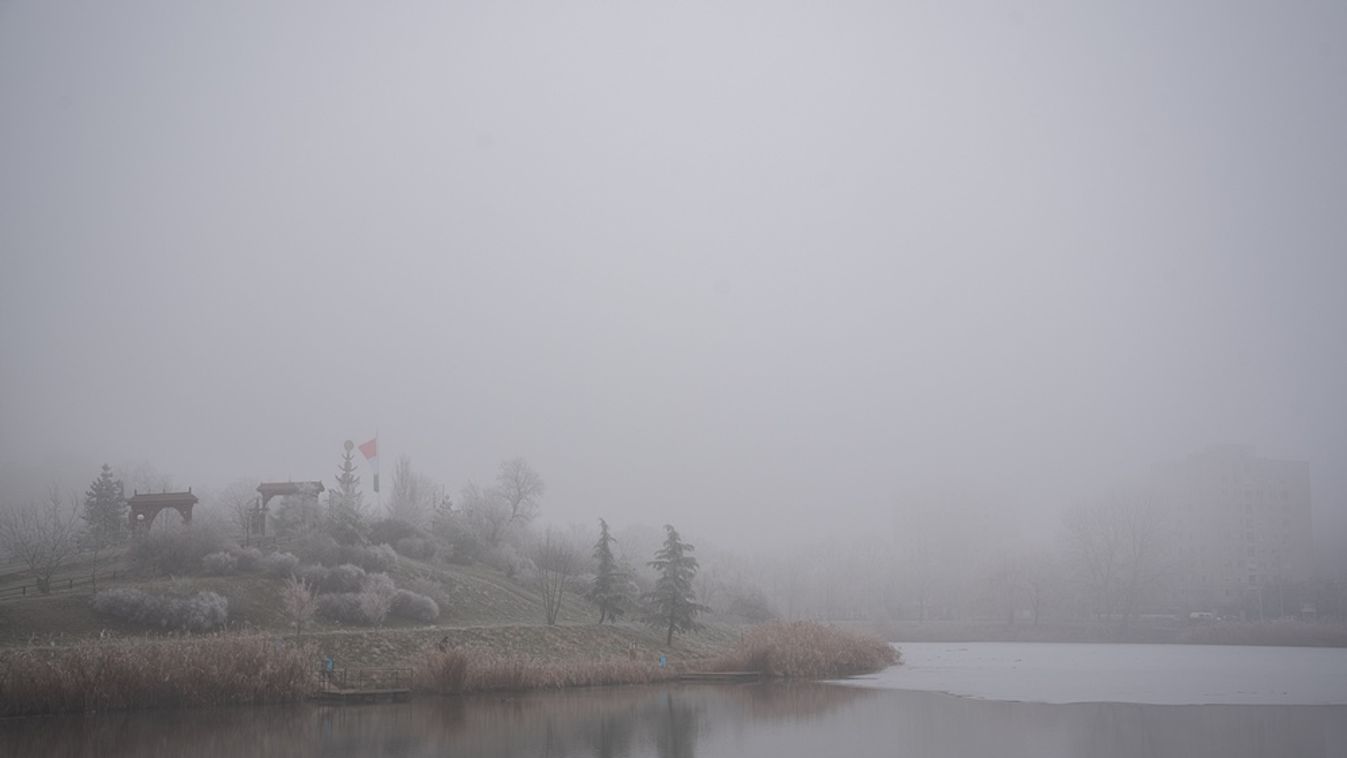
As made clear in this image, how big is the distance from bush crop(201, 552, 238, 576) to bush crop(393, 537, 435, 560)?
12.6 meters

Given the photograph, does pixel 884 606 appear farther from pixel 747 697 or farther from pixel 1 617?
pixel 1 617

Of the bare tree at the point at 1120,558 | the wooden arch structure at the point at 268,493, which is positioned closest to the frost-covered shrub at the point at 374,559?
the wooden arch structure at the point at 268,493

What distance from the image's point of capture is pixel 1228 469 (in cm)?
10306

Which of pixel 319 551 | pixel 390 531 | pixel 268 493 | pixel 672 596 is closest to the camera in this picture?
pixel 319 551

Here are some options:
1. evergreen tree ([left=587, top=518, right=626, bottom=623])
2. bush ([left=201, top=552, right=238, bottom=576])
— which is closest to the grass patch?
evergreen tree ([left=587, top=518, right=626, bottom=623])

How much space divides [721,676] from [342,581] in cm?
1934

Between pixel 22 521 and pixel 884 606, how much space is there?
82.1 metres

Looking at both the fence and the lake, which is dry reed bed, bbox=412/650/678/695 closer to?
the lake

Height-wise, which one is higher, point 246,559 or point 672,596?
point 246,559

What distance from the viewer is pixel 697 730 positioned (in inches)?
1184

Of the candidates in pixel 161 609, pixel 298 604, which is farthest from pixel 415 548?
pixel 161 609

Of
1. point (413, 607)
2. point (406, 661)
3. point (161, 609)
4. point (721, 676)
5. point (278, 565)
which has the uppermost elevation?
point (278, 565)

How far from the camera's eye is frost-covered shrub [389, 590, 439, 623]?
49219 millimetres

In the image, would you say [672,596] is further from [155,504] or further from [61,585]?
[155,504]
